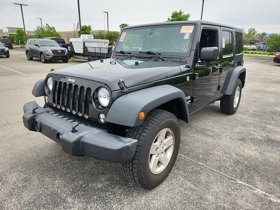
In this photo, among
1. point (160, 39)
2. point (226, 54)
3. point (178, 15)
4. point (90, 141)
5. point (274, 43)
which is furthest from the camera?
point (274, 43)

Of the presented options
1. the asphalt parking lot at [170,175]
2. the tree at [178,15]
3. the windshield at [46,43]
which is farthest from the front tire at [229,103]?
the tree at [178,15]

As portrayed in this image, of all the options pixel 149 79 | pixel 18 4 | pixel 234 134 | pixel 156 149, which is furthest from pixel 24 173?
pixel 18 4

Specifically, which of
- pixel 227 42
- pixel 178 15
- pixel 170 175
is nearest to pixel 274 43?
pixel 178 15

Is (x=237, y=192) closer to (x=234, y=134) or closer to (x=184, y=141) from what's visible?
(x=184, y=141)

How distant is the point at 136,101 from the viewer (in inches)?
83.4

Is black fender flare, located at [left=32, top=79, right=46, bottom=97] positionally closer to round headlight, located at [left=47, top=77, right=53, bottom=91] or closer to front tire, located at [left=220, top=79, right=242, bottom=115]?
round headlight, located at [left=47, top=77, right=53, bottom=91]

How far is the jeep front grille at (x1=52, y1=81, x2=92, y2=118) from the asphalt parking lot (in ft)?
2.68

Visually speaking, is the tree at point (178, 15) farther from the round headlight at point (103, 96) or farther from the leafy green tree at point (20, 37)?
the leafy green tree at point (20, 37)

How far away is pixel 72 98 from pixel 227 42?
10.8ft

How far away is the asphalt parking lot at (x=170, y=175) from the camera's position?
2301 mm

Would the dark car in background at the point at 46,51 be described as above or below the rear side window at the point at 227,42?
below

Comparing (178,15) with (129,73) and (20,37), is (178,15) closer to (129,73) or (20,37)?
(129,73)

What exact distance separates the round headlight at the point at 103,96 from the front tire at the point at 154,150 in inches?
14.2

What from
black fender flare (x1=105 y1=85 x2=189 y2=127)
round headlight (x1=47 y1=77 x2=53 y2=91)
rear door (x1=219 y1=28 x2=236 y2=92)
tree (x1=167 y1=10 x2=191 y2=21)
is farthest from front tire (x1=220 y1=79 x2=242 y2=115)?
tree (x1=167 y1=10 x2=191 y2=21)
